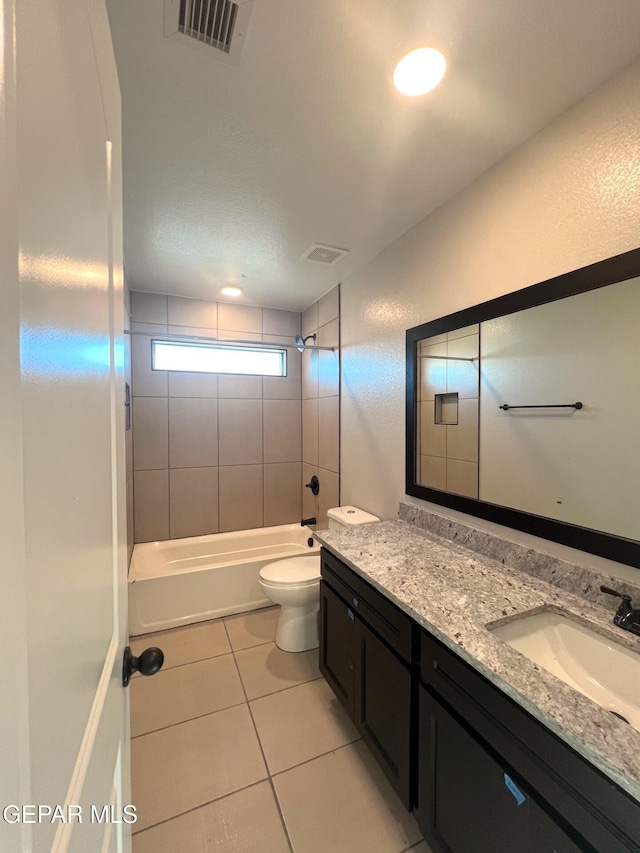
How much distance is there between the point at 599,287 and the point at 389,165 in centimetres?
98

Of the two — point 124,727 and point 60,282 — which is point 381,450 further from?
point 60,282

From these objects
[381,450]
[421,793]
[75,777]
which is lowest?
[421,793]

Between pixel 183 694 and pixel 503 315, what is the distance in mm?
2485

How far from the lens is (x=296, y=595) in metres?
2.10

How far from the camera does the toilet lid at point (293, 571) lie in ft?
6.97

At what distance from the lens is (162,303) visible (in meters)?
3.04

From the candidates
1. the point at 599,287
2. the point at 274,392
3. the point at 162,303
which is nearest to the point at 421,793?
the point at 599,287

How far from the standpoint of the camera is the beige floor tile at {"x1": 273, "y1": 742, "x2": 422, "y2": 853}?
1.21 meters

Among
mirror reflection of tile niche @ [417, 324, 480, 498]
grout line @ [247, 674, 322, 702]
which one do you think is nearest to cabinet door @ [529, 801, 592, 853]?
mirror reflection of tile niche @ [417, 324, 480, 498]

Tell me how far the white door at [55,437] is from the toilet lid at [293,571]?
57.8 inches

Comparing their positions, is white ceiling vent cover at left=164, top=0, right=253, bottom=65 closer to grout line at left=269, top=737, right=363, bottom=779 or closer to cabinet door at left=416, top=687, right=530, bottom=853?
cabinet door at left=416, top=687, right=530, bottom=853

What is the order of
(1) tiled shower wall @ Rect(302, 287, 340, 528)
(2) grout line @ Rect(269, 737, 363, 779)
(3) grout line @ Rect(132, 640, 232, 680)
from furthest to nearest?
(1) tiled shower wall @ Rect(302, 287, 340, 528) → (3) grout line @ Rect(132, 640, 232, 680) → (2) grout line @ Rect(269, 737, 363, 779)

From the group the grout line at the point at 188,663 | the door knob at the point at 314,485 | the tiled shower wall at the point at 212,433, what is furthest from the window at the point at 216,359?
the grout line at the point at 188,663

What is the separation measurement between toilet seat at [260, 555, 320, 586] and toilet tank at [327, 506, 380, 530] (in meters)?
0.29
